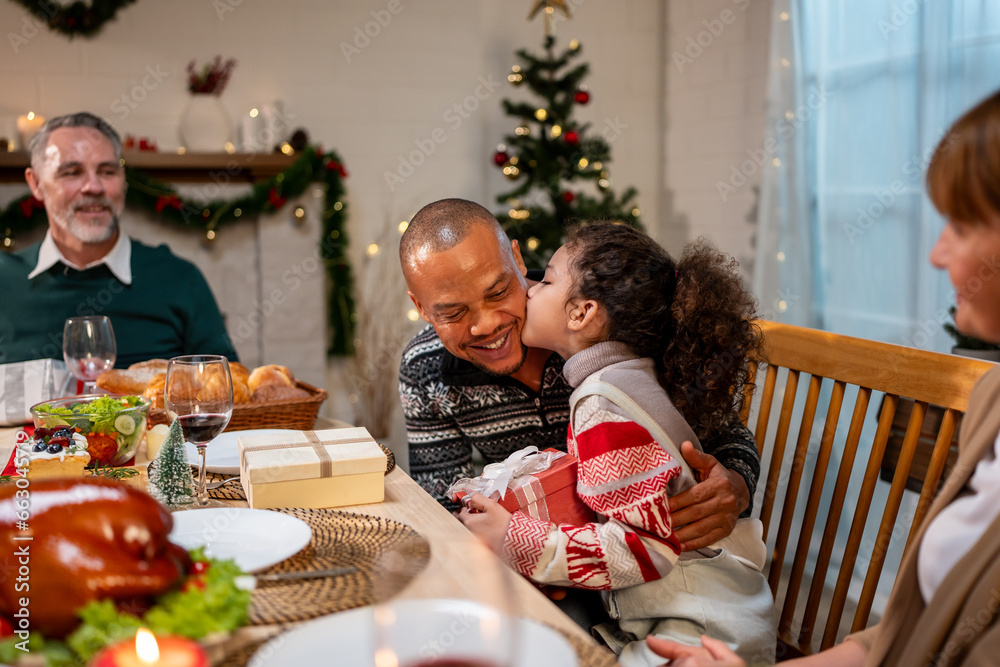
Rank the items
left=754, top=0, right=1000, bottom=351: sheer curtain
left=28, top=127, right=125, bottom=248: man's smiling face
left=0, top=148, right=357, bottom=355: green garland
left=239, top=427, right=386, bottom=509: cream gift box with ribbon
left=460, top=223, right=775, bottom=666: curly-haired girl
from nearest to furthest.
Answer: left=239, top=427, right=386, bottom=509: cream gift box with ribbon
left=460, top=223, right=775, bottom=666: curly-haired girl
left=28, top=127, right=125, bottom=248: man's smiling face
left=754, top=0, right=1000, bottom=351: sheer curtain
left=0, top=148, right=357, bottom=355: green garland

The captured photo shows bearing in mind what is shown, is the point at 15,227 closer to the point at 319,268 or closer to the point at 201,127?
the point at 201,127

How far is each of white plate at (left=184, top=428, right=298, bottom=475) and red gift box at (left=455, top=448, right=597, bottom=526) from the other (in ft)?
1.23

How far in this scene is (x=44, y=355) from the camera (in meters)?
2.55

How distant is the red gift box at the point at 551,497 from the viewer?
1260mm

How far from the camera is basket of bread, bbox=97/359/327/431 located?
5.09 feet

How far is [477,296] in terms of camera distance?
60.7 inches

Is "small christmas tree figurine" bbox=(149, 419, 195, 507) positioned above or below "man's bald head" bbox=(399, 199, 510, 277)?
below

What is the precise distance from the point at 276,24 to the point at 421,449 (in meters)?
2.86

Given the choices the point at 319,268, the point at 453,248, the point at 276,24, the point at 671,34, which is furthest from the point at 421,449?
the point at 671,34

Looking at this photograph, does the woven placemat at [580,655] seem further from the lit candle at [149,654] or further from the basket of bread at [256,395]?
the basket of bread at [256,395]

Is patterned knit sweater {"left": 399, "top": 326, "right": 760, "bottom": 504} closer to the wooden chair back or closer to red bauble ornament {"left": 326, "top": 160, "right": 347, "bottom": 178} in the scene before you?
the wooden chair back

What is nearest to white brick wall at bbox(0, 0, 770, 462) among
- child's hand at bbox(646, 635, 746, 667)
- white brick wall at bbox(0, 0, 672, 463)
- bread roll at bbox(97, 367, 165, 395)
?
white brick wall at bbox(0, 0, 672, 463)

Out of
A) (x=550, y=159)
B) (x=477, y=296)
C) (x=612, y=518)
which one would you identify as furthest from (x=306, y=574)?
(x=550, y=159)

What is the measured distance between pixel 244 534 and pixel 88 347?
0.94 m
